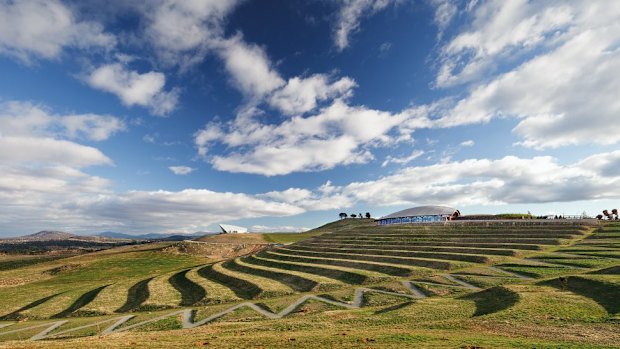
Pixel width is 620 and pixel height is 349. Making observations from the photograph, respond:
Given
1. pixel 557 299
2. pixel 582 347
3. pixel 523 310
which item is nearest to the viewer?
pixel 582 347

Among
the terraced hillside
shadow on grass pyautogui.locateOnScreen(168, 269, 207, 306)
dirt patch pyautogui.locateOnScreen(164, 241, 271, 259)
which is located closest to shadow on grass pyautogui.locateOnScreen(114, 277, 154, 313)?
the terraced hillside

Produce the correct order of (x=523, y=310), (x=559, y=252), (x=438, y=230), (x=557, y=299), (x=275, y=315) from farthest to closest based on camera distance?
1. (x=438, y=230)
2. (x=559, y=252)
3. (x=275, y=315)
4. (x=557, y=299)
5. (x=523, y=310)

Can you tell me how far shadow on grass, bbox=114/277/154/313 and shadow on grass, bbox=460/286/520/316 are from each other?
4383 cm

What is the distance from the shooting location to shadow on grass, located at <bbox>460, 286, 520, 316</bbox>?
29.1 meters

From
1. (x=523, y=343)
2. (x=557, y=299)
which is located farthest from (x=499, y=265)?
(x=523, y=343)

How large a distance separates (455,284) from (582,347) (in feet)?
83.5

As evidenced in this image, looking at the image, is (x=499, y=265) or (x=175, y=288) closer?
(x=499, y=265)

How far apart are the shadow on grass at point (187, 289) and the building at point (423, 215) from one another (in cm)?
8393

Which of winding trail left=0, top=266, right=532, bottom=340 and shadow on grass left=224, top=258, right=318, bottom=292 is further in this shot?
shadow on grass left=224, top=258, right=318, bottom=292

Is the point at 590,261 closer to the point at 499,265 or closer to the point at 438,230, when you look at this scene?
the point at 499,265

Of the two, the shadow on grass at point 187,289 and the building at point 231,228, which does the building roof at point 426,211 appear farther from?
the shadow on grass at point 187,289

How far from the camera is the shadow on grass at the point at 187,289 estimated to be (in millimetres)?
47812

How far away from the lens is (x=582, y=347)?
17547 millimetres

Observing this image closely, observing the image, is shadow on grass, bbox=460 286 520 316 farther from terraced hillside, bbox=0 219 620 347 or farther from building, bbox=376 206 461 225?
building, bbox=376 206 461 225
